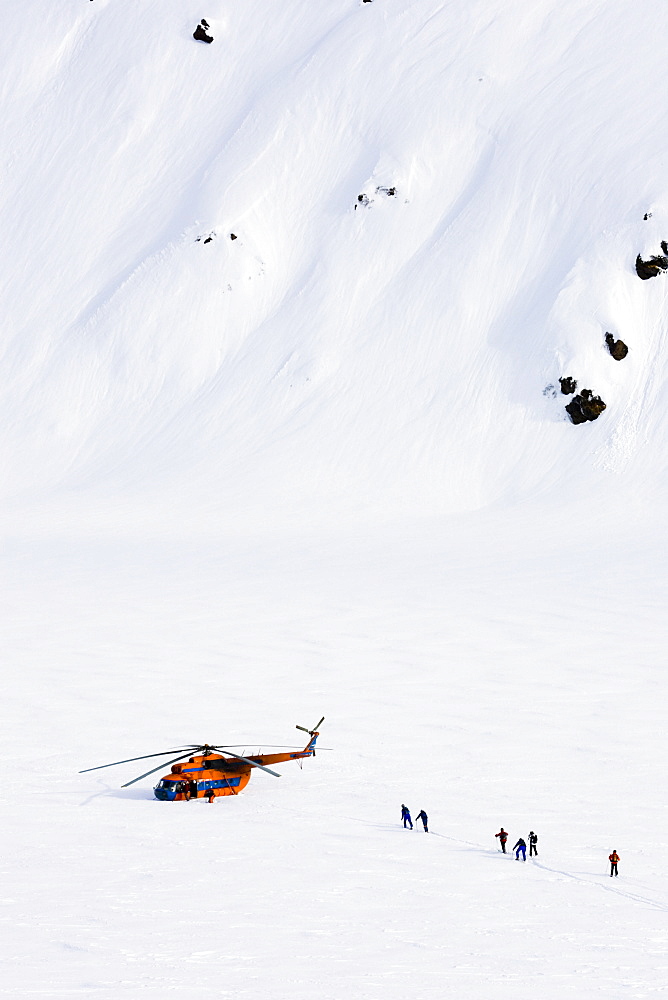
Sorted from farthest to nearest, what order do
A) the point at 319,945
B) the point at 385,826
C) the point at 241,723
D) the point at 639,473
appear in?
1. the point at 639,473
2. the point at 241,723
3. the point at 385,826
4. the point at 319,945

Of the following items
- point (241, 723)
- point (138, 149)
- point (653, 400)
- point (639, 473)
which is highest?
point (138, 149)

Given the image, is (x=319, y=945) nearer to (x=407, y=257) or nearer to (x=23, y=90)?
(x=407, y=257)

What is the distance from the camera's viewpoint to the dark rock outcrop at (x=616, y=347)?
6675cm

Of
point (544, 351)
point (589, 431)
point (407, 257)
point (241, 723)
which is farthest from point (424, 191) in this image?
point (241, 723)

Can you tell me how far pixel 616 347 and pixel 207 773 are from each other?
46369 mm

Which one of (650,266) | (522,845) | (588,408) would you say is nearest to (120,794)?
(522,845)

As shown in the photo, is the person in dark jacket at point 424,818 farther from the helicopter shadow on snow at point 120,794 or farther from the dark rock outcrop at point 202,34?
the dark rock outcrop at point 202,34

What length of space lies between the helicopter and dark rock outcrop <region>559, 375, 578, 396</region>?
42325mm

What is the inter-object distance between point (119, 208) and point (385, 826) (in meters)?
68.5

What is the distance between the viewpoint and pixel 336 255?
76.1 m

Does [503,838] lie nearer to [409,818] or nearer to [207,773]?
[409,818]

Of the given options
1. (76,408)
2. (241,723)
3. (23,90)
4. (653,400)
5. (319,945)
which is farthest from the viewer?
(23,90)

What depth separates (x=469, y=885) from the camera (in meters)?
21.5

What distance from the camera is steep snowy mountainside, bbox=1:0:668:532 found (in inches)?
2606
